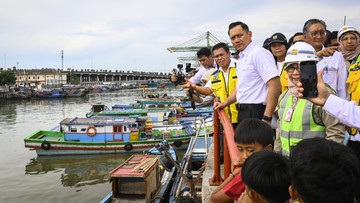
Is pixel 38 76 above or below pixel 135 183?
above

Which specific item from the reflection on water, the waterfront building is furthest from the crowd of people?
the waterfront building

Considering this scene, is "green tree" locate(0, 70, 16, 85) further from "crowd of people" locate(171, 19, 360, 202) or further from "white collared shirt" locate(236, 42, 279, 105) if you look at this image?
"white collared shirt" locate(236, 42, 279, 105)

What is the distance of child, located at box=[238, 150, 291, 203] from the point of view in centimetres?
157

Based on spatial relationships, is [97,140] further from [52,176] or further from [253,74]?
[253,74]

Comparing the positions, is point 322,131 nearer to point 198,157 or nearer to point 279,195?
point 279,195

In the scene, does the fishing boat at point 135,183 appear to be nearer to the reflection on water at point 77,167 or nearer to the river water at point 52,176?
the river water at point 52,176

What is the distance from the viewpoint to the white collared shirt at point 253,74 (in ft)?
10.9

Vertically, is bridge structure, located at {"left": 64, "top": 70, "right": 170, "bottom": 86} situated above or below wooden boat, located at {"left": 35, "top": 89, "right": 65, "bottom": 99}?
above

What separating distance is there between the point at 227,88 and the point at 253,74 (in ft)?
2.53

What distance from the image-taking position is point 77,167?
53.6 ft

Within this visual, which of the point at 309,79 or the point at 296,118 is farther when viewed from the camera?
the point at 296,118

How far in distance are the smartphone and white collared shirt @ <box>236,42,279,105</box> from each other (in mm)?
1449

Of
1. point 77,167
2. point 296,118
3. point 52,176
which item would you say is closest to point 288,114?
point 296,118

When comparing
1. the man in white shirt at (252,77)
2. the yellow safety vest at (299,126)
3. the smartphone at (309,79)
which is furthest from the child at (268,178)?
the man in white shirt at (252,77)
